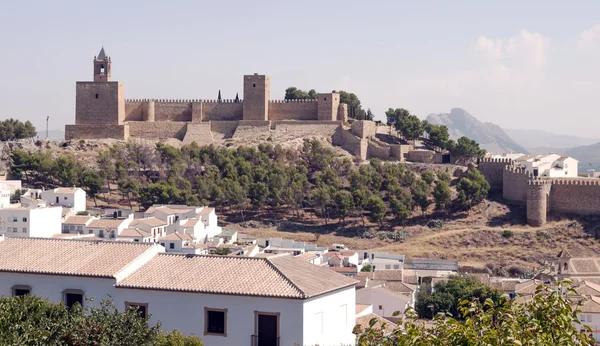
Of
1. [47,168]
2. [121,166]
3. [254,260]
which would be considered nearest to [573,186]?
[121,166]

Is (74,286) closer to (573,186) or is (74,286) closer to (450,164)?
(573,186)

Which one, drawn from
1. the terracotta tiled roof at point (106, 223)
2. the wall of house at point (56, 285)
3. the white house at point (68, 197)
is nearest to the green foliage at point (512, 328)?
the wall of house at point (56, 285)

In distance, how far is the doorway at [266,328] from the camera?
39.4 feet

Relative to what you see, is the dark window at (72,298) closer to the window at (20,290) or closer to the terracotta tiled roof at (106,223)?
the window at (20,290)

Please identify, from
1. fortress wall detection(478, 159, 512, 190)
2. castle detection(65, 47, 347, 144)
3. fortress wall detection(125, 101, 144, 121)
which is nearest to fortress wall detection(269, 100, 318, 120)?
castle detection(65, 47, 347, 144)

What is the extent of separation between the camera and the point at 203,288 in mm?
12344

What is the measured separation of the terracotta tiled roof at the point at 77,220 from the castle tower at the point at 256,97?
47.9ft

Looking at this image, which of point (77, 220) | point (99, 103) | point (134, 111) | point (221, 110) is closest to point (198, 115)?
point (221, 110)

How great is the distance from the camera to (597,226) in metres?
36.6

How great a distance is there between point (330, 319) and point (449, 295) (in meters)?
14.8

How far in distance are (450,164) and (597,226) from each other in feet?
30.8

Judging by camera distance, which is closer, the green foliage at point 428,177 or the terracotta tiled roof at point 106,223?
the terracotta tiled roof at point 106,223

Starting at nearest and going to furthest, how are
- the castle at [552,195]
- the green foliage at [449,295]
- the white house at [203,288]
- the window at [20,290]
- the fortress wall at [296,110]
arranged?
the white house at [203,288]
the window at [20,290]
the green foliage at [449,295]
the castle at [552,195]
the fortress wall at [296,110]

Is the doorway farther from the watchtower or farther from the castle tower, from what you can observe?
the watchtower
